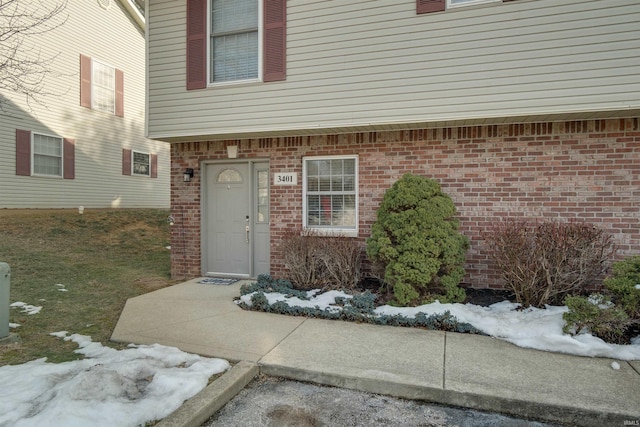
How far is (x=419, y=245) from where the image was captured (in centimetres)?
497

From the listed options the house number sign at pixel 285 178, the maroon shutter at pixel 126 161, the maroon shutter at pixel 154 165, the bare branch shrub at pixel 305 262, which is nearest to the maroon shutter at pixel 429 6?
the house number sign at pixel 285 178

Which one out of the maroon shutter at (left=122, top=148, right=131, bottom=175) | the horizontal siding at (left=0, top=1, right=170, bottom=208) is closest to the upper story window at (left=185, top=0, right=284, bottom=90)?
the horizontal siding at (left=0, top=1, right=170, bottom=208)

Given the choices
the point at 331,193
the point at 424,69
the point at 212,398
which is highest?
the point at 424,69

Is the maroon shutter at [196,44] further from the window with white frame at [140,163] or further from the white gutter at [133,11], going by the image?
the white gutter at [133,11]

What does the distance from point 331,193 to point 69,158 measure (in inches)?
393

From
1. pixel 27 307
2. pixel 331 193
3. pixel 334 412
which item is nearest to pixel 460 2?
pixel 331 193

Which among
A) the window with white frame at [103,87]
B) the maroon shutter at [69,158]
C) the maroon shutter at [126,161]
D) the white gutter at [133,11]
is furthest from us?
the maroon shutter at [126,161]

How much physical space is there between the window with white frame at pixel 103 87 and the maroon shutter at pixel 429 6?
1170 centimetres

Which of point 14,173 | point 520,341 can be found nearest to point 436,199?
point 520,341

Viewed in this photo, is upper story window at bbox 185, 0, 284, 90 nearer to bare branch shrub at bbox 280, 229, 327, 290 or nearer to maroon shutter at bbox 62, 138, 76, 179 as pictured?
bare branch shrub at bbox 280, 229, 327, 290

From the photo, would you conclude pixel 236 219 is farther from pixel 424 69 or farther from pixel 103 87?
pixel 103 87

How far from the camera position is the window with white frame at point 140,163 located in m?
14.8

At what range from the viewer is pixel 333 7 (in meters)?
5.88

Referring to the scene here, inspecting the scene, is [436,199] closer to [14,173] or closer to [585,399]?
[585,399]
